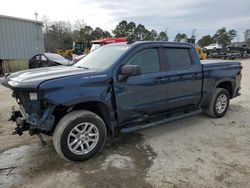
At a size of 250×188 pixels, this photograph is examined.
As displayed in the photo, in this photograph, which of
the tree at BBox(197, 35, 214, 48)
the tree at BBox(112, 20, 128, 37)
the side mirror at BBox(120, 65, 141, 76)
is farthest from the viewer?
the tree at BBox(197, 35, 214, 48)

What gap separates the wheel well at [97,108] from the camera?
3864 mm

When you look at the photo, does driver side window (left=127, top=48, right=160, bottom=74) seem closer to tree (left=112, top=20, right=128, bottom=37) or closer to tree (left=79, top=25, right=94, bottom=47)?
tree (left=79, top=25, right=94, bottom=47)

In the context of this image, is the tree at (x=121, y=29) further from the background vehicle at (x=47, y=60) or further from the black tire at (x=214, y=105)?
the black tire at (x=214, y=105)

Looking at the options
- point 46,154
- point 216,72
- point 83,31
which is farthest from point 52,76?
point 83,31

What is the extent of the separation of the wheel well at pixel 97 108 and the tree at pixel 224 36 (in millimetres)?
49258

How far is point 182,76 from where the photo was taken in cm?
482

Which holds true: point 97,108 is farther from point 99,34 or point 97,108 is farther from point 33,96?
point 99,34

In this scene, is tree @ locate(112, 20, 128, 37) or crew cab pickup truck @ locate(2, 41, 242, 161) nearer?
crew cab pickup truck @ locate(2, 41, 242, 161)

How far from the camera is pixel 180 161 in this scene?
147 inches

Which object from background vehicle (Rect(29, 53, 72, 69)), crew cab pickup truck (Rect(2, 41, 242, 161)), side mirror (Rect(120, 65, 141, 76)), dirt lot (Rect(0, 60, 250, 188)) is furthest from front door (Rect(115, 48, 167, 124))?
background vehicle (Rect(29, 53, 72, 69))

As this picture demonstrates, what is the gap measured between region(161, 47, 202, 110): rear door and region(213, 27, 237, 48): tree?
4740cm

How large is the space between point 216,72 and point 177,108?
54.7 inches

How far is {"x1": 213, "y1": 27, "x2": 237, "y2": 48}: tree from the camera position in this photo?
48688mm

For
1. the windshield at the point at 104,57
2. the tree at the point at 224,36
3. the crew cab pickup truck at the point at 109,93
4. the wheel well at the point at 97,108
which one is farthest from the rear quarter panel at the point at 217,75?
the tree at the point at 224,36
